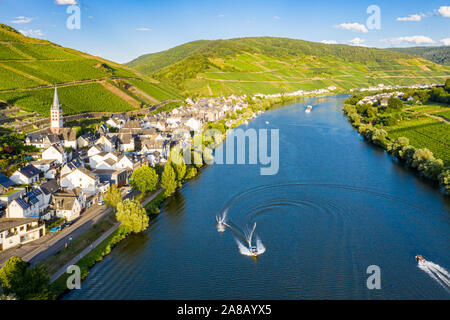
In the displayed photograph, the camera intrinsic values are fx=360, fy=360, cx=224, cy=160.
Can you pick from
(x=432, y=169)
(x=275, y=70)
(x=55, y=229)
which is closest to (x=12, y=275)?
(x=55, y=229)

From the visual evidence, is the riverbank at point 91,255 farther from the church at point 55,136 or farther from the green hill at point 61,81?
the green hill at point 61,81

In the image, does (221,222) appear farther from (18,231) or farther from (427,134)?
(427,134)

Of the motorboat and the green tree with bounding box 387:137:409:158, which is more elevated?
the green tree with bounding box 387:137:409:158

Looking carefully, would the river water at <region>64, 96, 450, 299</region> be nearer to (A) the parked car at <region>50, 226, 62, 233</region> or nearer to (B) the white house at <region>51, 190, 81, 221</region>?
(A) the parked car at <region>50, 226, 62, 233</region>

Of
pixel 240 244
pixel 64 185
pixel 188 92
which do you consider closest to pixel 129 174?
pixel 64 185

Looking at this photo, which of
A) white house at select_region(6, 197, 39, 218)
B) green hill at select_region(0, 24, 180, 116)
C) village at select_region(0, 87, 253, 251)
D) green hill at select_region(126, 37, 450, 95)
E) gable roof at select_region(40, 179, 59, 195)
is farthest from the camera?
green hill at select_region(126, 37, 450, 95)

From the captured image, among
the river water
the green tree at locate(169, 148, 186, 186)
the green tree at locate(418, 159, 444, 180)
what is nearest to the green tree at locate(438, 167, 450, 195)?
the green tree at locate(418, 159, 444, 180)

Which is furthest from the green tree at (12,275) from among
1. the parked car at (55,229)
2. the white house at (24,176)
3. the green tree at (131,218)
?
the white house at (24,176)
